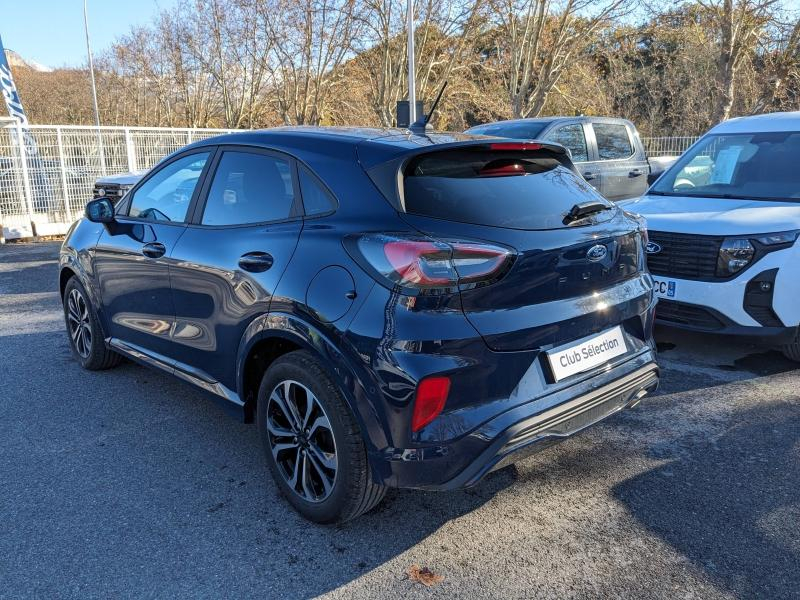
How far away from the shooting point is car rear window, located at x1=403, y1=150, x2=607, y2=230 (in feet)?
8.94

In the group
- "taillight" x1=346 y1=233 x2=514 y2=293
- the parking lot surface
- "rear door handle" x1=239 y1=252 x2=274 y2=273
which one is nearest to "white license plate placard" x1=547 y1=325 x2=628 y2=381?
"taillight" x1=346 y1=233 x2=514 y2=293

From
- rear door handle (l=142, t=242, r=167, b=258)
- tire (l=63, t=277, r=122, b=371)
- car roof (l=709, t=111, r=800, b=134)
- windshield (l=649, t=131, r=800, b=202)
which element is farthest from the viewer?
car roof (l=709, t=111, r=800, b=134)

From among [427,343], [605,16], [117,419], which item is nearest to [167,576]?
[427,343]

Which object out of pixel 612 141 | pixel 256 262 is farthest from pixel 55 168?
pixel 256 262

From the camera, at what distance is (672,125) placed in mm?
29188

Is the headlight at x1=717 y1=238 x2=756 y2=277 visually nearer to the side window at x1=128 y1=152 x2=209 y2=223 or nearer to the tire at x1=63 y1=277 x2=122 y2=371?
the side window at x1=128 y1=152 x2=209 y2=223

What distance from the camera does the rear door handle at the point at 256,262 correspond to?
301 centimetres

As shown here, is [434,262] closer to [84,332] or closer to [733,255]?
[733,255]

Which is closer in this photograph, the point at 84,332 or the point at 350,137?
the point at 350,137

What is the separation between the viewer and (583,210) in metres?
3.06

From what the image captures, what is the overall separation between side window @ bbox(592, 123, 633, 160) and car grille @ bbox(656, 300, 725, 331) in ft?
15.8

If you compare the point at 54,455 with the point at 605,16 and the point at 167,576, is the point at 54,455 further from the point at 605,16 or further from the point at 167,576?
the point at 605,16

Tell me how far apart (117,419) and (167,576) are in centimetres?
178

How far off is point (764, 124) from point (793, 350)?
2272 millimetres
